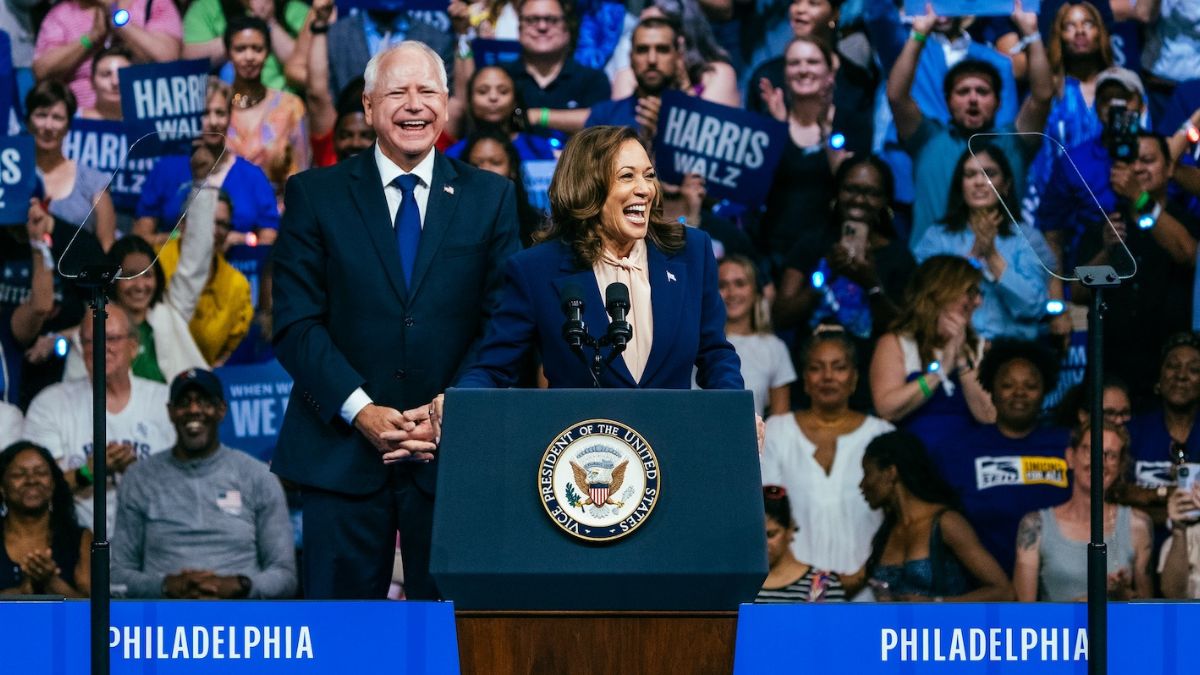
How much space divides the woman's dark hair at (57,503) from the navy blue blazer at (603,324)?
295 cm

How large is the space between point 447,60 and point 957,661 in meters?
3.39

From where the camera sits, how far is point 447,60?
19.6 feet

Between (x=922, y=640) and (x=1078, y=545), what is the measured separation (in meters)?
2.73

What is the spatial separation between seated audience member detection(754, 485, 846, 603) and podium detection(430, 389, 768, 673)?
2982 millimetres

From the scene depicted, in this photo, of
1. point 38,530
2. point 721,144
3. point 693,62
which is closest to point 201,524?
point 38,530

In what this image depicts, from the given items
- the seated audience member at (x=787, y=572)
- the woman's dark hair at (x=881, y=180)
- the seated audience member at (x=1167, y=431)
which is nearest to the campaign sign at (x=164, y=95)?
the woman's dark hair at (x=881, y=180)

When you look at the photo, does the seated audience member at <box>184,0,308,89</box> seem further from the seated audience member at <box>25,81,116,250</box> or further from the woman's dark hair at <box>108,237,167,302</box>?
the woman's dark hair at <box>108,237,167,302</box>

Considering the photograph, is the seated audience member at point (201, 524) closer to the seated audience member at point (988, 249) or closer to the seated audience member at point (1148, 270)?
the seated audience member at point (988, 249)

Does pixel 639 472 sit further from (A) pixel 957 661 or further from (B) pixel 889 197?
(B) pixel 889 197

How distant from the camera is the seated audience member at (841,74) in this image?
5.93 m

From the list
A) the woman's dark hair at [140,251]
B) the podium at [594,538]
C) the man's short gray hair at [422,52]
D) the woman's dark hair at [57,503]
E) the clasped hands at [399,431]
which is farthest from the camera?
the woman's dark hair at [57,503]

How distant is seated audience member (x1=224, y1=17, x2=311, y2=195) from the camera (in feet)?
19.6

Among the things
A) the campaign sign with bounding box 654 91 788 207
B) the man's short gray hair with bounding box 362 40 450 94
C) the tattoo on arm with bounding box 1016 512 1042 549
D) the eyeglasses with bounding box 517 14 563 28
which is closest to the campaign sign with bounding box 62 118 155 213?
the eyeglasses with bounding box 517 14 563 28

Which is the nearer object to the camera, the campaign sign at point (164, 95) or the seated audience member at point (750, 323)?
the campaign sign at point (164, 95)
